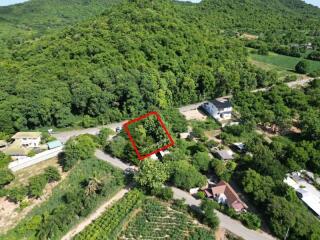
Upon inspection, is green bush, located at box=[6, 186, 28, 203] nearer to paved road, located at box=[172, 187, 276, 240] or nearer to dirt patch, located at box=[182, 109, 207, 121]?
paved road, located at box=[172, 187, 276, 240]

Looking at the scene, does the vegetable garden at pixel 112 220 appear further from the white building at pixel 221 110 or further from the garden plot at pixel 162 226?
the white building at pixel 221 110

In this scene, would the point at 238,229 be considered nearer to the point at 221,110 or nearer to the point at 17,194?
the point at 17,194

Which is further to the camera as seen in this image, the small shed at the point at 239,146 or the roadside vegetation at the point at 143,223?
the small shed at the point at 239,146

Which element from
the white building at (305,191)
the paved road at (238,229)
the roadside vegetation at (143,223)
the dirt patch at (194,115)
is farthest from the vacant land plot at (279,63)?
the roadside vegetation at (143,223)

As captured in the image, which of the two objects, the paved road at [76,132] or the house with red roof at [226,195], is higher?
the house with red roof at [226,195]

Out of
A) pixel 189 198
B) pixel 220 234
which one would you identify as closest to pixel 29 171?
pixel 189 198

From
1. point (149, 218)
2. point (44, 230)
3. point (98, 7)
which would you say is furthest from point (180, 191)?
point (98, 7)

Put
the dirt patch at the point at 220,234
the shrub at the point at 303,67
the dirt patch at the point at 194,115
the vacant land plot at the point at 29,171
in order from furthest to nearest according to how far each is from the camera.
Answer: the shrub at the point at 303,67, the dirt patch at the point at 194,115, the vacant land plot at the point at 29,171, the dirt patch at the point at 220,234
